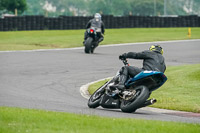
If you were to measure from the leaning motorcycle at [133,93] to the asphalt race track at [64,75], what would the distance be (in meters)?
0.17

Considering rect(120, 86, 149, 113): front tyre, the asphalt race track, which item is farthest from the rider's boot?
the asphalt race track

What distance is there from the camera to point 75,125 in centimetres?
747

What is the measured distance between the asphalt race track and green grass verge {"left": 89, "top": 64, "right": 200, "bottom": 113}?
18.5 inches

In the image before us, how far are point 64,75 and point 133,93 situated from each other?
772 cm

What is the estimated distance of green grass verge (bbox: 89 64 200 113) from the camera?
11450mm

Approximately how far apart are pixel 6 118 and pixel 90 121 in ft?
4.20

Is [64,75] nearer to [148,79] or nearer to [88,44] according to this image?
[88,44]

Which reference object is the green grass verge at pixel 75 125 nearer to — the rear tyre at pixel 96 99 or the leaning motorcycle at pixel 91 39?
the rear tyre at pixel 96 99

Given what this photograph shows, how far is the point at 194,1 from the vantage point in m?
185

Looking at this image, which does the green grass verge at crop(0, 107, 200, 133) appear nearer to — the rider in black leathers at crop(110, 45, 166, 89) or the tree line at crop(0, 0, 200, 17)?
the rider in black leathers at crop(110, 45, 166, 89)

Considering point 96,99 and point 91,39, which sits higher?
point 96,99

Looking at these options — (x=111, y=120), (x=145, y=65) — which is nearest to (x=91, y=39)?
(x=145, y=65)

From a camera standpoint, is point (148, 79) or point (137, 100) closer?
point (137, 100)

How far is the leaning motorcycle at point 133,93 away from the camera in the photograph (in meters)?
9.70
